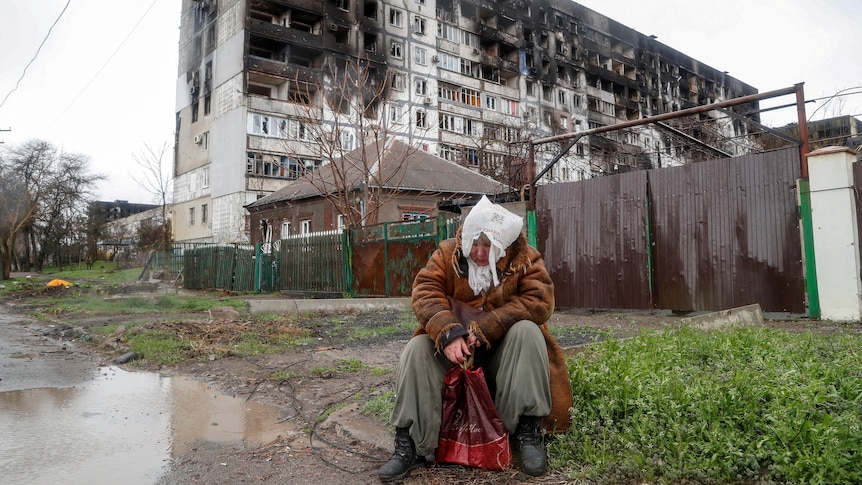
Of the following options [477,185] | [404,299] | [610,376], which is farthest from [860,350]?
[477,185]

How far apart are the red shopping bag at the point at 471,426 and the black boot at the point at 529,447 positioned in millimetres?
75

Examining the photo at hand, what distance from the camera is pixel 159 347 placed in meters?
6.72

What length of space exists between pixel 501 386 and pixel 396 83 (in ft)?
141

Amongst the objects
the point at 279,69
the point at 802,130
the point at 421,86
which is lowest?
the point at 802,130

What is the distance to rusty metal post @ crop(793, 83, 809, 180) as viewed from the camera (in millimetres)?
7375

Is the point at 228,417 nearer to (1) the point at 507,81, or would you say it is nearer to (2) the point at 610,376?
(2) the point at 610,376

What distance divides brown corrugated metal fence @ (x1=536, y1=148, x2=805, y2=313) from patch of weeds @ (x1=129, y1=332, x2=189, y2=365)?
6.41 meters

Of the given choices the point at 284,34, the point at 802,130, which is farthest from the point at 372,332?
the point at 284,34

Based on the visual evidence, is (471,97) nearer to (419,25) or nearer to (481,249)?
(419,25)

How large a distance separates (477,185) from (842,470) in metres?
24.7

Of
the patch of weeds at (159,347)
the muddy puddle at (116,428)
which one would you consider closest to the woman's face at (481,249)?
the muddy puddle at (116,428)

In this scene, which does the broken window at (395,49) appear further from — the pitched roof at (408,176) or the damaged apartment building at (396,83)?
the pitched roof at (408,176)

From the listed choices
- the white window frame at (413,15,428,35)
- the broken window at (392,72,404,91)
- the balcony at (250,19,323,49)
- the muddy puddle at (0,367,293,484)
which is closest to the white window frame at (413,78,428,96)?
the broken window at (392,72,404,91)

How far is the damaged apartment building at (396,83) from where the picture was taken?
36.2 m
